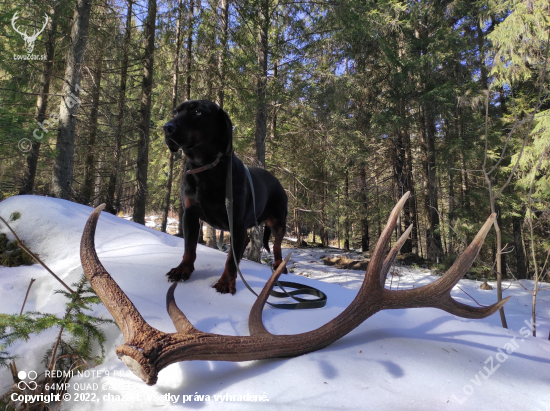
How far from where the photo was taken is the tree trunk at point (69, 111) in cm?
517

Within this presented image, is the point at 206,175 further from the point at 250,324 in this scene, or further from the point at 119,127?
the point at 119,127

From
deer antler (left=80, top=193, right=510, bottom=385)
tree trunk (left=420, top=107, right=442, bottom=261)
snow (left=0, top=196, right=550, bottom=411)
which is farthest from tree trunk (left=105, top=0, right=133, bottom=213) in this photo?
tree trunk (left=420, top=107, right=442, bottom=261)

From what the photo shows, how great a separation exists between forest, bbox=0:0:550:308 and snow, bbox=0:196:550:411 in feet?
11.2

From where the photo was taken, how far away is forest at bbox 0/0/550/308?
6117 millimetres

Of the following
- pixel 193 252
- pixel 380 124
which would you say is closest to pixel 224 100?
pixel 380 124

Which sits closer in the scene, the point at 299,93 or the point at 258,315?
the point at 258,315

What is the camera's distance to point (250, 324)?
1.42m

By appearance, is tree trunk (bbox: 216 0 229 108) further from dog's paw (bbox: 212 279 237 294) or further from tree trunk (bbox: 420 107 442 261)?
tree trunk (bbox: 420 107 442 261)

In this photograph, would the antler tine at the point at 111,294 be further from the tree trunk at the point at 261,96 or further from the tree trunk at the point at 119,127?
the tree trunk at the point at 119,127

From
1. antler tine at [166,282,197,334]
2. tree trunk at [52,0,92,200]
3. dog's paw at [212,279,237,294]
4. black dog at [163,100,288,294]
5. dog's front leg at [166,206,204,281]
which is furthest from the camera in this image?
tree trunk at [52,0,92,200]

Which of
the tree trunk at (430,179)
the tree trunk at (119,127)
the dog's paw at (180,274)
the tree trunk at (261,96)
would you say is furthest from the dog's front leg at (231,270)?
the tree trunk at (430,179)

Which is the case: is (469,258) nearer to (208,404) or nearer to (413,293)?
(413,293)

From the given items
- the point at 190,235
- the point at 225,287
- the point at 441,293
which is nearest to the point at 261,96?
the point at 190,235

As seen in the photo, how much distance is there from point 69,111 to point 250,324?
6017 millimetres
